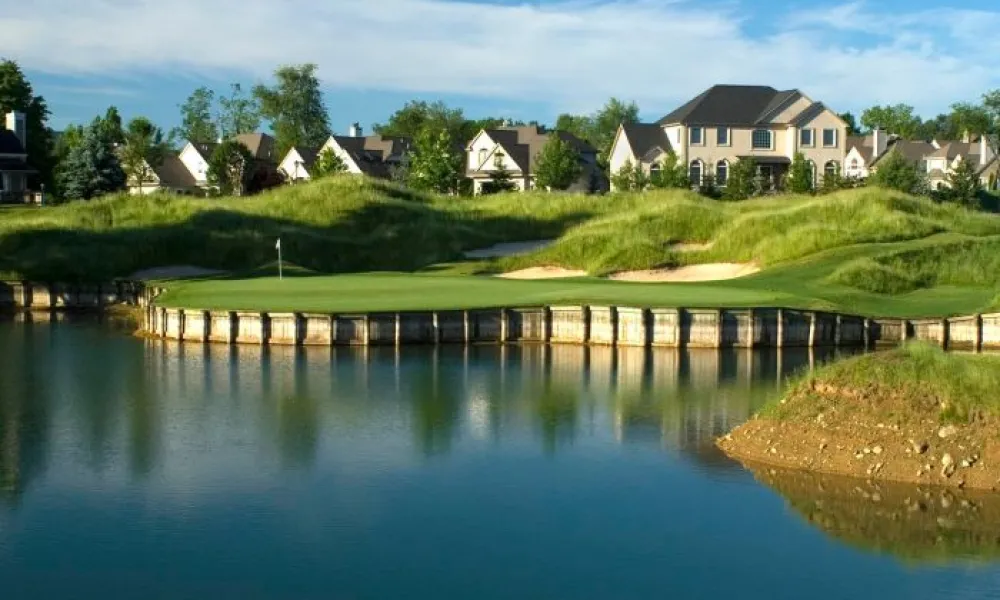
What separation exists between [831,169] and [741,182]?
1174cm

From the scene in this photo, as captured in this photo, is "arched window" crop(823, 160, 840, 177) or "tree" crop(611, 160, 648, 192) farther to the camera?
"tree" crop(611, 160, 648, 192)

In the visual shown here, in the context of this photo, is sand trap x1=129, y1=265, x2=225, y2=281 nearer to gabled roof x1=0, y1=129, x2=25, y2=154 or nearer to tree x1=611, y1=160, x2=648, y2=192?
tree x1=611, y1=160, x2=648, y2=192

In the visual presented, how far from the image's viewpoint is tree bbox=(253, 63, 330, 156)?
171375 mm

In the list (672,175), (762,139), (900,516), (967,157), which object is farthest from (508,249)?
(967,157)

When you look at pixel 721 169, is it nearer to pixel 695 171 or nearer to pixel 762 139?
pixel 695 171

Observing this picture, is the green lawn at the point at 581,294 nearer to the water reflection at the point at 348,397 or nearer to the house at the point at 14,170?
the water reflection at the point at 348,397

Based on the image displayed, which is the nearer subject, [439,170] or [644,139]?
[439,170]

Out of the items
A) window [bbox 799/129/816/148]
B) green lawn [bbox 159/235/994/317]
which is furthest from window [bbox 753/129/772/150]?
green lawn [bbox 159/235/994/317]

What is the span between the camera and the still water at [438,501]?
22.3 metres

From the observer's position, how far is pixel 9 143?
11300cm

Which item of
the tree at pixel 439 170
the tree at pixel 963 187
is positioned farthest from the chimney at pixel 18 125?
the tree at pixel 963 187

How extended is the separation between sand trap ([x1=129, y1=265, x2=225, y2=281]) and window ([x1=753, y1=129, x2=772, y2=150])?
180 ft

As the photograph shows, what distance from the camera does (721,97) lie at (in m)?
Result: 114

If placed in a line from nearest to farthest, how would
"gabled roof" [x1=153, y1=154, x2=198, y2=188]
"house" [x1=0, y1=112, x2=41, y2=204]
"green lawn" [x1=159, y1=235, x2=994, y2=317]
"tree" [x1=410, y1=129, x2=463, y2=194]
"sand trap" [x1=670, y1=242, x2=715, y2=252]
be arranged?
"green lawn" [x1=159, y1=235, x2=994, y2=317] < "sand trap" [x1=670, y1=242, x2=715, y2=252] < "house" [x1=0, y1=112, x2=41, y2=204] < "tree" [x1=410, y1=129, x2=463, y2=194] < "gabled roof" [x1=153, y1=154, x2=198, y2=188]
